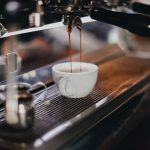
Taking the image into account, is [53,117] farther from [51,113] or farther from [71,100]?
[71,100]

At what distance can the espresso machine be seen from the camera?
0.92 m

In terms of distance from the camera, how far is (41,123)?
99 centimetres

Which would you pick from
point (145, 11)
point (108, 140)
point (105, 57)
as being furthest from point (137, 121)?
point (105, 57)

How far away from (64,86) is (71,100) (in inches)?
2.6

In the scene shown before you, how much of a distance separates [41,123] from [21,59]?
43 centimetres

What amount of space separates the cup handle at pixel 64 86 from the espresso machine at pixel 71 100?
0.03m

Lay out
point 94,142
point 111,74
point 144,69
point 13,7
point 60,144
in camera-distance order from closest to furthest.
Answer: point 60,144, point 94,142, point 13,7, point 111,74, point 144,69

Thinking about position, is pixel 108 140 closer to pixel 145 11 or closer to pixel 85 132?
pixel 85 132

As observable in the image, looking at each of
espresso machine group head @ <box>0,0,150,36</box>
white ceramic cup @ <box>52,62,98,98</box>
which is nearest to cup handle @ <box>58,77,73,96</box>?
white ceramic cup @ <box>52,62,98,98</box>

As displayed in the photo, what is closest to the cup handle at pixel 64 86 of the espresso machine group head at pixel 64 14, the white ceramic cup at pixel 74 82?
the white ceramic cup at pixel 74 82

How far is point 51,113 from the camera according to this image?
1.07 meters

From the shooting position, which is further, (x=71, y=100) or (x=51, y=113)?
(x=71, y=100)

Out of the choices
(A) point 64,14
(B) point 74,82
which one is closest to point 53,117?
(B) point 74,82

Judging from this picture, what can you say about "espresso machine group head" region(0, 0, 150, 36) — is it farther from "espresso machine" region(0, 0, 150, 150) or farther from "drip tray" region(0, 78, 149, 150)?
"drip tray" region(0, 78, 149, 150)
